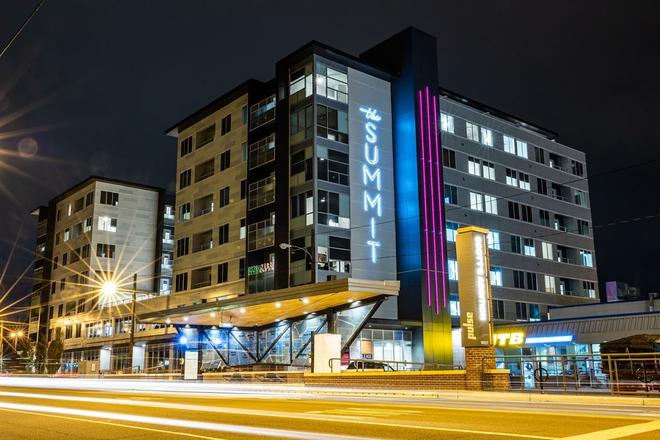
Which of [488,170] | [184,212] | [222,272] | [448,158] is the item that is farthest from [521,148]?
[184,212]

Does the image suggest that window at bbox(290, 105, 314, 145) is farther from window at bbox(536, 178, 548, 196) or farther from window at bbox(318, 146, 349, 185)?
window at bbox(536, 178, 548, 196)

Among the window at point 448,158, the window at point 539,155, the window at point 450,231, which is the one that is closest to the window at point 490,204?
the window at point 448,158

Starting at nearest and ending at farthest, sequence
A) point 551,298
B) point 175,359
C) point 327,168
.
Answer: point 327,168
point 175,359
point 551,298

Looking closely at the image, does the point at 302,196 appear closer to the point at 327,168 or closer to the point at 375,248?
the point at 327,168

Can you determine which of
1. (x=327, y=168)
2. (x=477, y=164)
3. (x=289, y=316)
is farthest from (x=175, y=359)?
(x=477, y=164)

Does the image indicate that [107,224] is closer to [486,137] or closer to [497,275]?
[486,137]

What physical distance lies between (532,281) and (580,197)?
14.4 meters

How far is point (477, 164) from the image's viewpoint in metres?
58.5

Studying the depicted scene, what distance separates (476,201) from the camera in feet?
188

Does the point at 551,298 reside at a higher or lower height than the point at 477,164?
→ lower

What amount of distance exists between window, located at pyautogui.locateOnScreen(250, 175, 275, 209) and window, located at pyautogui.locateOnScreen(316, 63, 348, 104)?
27.1ft

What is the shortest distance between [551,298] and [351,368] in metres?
33.6

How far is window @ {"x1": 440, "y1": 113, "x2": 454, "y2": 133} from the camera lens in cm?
5573

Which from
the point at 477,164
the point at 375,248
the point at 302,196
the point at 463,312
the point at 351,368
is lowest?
the point at 351,368
